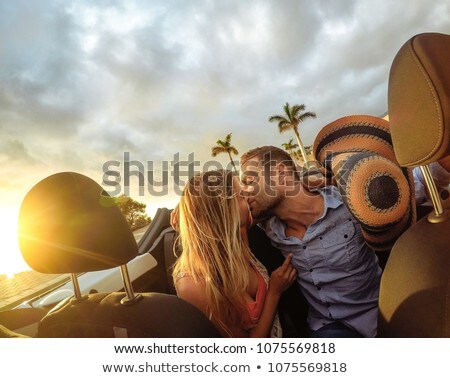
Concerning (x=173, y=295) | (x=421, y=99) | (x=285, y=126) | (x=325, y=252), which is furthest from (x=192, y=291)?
(x=285, y=126)

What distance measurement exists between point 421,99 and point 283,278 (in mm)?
1271

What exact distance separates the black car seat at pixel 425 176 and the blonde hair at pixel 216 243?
751 mm

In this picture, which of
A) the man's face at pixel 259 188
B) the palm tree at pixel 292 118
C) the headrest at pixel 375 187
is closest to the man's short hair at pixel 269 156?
the man's face at pixel 259 188

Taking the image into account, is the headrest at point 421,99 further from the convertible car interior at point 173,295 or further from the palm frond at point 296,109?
the palm frond at point 296,109

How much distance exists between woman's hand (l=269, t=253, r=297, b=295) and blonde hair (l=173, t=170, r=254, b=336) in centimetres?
21

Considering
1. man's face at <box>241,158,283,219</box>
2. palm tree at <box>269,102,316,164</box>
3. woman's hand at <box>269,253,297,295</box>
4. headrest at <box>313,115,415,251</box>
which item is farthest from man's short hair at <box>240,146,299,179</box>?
palm tree at <box>269,102,316,164</box>

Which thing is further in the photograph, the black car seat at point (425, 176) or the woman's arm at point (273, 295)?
the woman's arm at point (273, 295)

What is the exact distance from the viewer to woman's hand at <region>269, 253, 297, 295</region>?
1.73 meters

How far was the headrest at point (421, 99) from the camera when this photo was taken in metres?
0.77

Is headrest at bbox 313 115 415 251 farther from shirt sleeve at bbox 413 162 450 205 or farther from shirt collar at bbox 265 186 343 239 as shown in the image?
shirt sleeve at bbox 413 162 450 205

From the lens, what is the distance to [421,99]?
0.81 m

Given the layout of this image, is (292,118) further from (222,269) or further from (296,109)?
(222,269)
